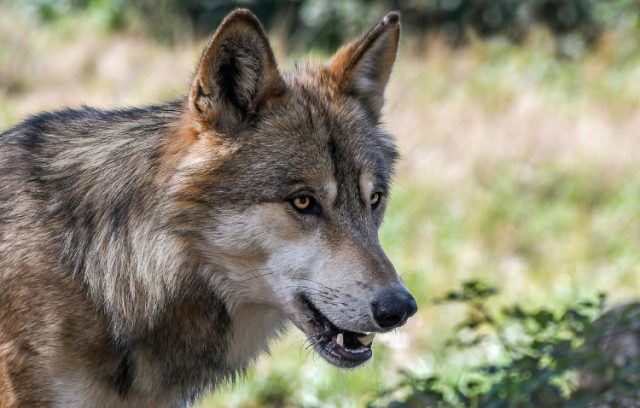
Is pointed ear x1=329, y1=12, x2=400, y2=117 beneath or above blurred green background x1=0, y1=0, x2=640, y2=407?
above

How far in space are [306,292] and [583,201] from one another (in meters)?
6.49

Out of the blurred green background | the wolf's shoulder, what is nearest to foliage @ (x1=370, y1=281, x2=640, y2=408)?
the blurred green background

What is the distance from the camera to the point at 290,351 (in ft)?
21.1

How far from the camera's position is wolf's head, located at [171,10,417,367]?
11.6 ft

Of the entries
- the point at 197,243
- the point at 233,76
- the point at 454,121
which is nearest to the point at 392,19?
the point at 233,76

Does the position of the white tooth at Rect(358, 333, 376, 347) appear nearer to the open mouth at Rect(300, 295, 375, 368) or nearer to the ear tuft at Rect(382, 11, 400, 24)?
the open mouth at Rect(300, 295, 375, 368)

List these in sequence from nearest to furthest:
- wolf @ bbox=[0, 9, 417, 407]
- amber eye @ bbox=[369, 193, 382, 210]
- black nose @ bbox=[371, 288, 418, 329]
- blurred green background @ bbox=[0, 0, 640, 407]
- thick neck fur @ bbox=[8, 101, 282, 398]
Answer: black nose @ bbox=[371, 288, 418, 329] < wolf @ bbox=[0, 9, 417, 407] < thick neck fur @ bbox=[8, 101, 282, 398] < amber eye @ bbox=[369, 193, 382, 210] < blurred green background @ bbox=[0, 0, 640, 407]

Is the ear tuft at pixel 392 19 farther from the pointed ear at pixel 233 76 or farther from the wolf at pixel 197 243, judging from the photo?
the pointed ear at pixel 233 76

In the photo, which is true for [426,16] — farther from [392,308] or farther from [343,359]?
[392,308]

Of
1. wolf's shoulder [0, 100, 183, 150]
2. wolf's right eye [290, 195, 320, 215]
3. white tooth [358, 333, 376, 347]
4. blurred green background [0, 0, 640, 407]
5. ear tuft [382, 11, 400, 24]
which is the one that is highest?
ear tuft [382, 11, 400, 24]

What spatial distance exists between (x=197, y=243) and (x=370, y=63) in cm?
109

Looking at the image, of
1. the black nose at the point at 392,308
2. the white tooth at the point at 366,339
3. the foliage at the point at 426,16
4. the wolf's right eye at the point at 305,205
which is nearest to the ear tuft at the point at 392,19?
the wolf's right eye at the point at 305,205

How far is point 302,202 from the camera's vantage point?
365 centimetres

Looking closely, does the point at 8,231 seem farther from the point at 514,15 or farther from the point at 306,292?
the point at 514,15
